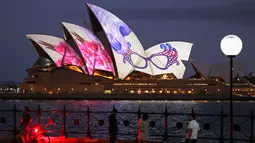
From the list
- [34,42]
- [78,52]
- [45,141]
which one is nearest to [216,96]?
[78,52]

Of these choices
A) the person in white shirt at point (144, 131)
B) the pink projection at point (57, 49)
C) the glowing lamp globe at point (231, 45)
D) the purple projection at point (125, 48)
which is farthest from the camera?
the pink projection at point (57, 49)

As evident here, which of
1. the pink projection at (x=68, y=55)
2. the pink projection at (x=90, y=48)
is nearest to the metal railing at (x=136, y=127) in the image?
the pink projection at (x=90, y=48)

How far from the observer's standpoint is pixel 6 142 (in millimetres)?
13180

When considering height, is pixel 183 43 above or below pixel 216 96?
above

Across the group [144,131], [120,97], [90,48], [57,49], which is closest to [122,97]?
[120,97]

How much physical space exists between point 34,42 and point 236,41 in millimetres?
68874

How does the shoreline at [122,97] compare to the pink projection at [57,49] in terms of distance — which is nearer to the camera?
the pink projection at [57,49]

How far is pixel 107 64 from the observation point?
8138 cm

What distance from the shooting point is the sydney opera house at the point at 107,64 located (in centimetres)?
7531

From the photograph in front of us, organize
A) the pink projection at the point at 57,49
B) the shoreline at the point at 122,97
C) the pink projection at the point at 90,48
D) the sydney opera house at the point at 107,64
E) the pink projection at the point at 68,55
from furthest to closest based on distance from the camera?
the shoreline at the point at 122,97 → the pink projection at the point at 68,55 → the pink projection at the point at 57,49 → the sydney opera house at the point at 107,64 → the pink projection at the point at 90,48

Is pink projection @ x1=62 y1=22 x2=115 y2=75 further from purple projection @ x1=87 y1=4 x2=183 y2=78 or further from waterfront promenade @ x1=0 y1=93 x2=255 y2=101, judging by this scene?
waterfront promenade @ x1=0 y1=93 x2=255 y2=101

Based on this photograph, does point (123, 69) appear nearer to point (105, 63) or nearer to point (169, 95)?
point (105, 63)

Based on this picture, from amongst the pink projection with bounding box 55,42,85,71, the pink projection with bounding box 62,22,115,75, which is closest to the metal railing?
the pink projection with bounding box 62,22,115,75

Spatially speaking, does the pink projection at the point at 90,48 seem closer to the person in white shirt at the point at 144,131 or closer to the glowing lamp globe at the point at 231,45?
the person in white shirt at the point at 144,131
